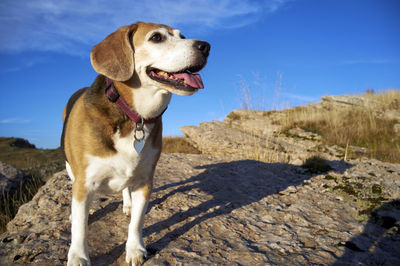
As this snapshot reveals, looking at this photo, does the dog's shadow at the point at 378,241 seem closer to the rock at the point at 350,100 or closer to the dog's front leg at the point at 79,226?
the dog's front leg at the point at 79,226

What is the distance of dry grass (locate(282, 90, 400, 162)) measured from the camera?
10523 mm

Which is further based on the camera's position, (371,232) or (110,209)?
(110,209)

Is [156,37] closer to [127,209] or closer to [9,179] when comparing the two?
[127,209]

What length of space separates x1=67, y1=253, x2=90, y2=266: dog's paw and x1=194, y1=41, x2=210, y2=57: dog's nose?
7.18 feet

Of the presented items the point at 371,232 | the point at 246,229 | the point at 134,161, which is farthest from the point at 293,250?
the point at 134,161

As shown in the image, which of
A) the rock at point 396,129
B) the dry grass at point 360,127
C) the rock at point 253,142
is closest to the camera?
the rock at point 253,142

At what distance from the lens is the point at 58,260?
2.54 metres

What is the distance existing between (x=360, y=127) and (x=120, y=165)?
1302 cm

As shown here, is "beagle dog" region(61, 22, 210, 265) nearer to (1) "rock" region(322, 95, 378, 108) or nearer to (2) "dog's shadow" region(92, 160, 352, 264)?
(2) "dog's shadow" region(92, 160, 352, 264)

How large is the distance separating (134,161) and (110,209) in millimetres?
1444

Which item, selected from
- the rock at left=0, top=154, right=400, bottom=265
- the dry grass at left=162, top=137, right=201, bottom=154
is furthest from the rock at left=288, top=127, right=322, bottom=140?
the rock at left=0, top=154, right=400, bottom=265

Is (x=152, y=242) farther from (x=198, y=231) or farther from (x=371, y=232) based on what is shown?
(x=371, y=232)

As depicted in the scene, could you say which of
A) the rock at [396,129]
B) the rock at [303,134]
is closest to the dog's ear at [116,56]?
the rock at [303,134]

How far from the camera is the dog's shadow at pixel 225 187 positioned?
3.15 metres
